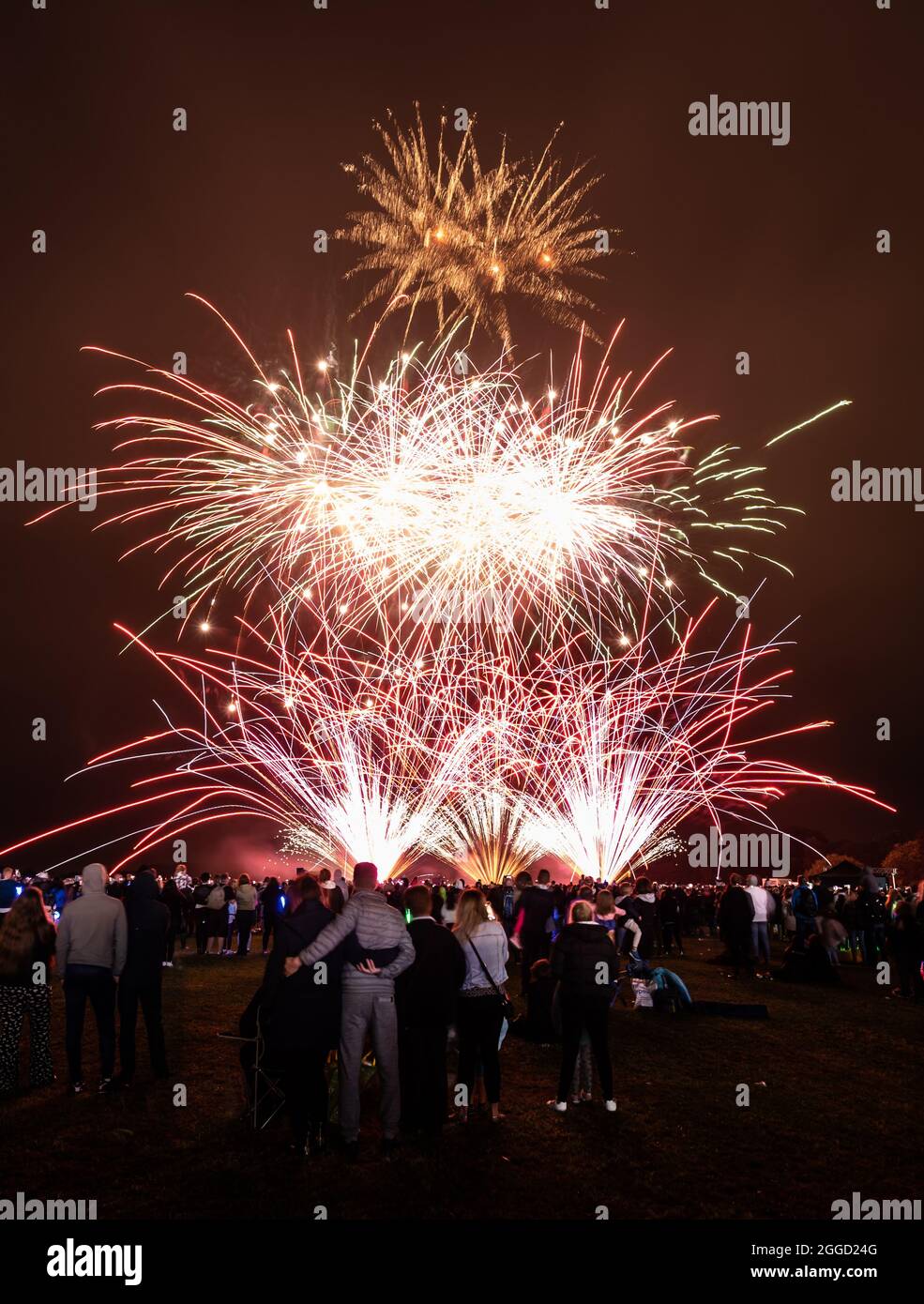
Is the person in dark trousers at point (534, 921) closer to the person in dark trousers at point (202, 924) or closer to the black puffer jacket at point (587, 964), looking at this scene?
the black puffer jacket at point (587, 964)

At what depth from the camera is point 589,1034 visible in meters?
8.26

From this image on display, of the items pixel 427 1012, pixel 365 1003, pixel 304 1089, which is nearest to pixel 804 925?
pixel 427 1012

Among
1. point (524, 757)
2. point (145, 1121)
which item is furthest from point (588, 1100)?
point (524, 757)

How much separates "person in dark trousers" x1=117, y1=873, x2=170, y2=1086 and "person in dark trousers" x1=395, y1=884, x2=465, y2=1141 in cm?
270

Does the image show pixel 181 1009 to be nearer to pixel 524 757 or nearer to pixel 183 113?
pixel 524 757

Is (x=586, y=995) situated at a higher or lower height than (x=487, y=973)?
lower

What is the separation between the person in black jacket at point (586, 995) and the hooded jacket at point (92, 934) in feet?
13.5

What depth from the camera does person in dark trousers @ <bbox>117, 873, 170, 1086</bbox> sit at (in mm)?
8898

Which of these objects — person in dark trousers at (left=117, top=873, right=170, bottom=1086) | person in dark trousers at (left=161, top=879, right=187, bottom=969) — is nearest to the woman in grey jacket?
person in dark trousers at (left=117, top=873, right=170, bottom=1086)

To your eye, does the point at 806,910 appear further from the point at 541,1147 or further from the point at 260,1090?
the point at 260,1090

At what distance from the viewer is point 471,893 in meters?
8.48

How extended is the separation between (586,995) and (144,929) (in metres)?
4.29

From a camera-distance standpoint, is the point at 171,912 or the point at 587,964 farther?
the point at 171,912
